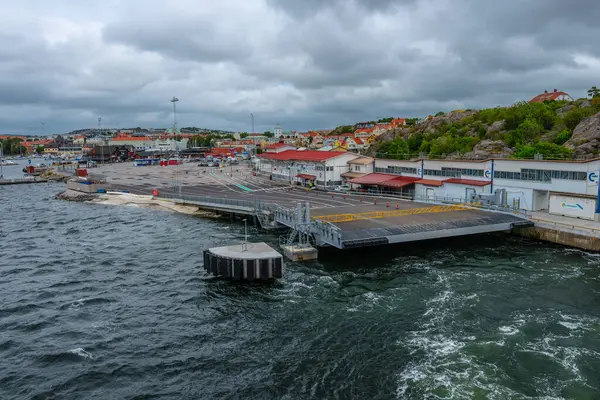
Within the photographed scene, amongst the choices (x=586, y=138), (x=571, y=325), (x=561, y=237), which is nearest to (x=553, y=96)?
(x=586, y=138)

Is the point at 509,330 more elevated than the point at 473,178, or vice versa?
the point at 473,178

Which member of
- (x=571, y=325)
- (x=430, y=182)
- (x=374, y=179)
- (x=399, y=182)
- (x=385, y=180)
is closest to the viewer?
(x=571, y=325)

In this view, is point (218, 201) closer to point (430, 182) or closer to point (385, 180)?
point (385, 180)

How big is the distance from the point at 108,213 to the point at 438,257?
166 feet

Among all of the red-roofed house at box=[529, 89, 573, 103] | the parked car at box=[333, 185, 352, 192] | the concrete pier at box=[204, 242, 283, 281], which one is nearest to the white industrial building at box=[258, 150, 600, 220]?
the parked car at box=[333, 185, 352, 192]

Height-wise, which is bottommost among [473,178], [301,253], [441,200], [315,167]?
[301,253]

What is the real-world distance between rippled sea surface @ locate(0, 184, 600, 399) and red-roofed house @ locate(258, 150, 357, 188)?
35258 millimetres

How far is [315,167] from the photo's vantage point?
262ft

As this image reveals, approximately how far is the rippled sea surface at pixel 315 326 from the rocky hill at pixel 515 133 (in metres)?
38.8

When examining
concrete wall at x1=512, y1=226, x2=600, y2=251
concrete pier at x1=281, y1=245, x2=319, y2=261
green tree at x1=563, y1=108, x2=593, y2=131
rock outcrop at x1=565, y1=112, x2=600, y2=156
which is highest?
green tree at x1=563, y1=108, x2=593, y2=131

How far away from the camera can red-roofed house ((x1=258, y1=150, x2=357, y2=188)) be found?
7669 cm

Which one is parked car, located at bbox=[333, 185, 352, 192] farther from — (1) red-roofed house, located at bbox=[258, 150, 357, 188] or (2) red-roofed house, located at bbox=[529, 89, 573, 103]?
(2) red-roofed house, located at bbox=[529, 89, 573, 103]

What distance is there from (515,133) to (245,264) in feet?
251

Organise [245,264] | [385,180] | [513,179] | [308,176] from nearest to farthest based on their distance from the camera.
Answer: [245,264] → [513,179] → [385,180] → [308,176]
